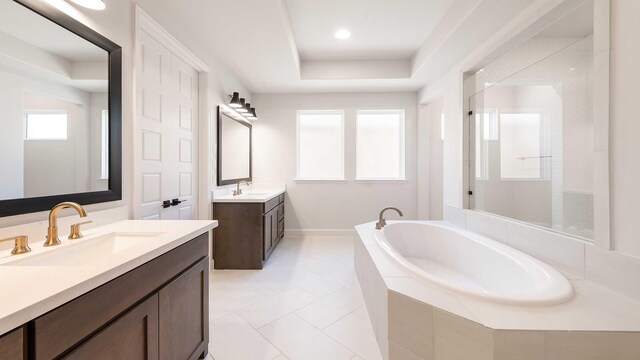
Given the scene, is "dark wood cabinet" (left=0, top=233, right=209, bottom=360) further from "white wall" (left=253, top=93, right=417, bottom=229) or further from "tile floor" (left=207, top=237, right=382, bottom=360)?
"white wall" (left=253, top=93, right=417, bottom=229)

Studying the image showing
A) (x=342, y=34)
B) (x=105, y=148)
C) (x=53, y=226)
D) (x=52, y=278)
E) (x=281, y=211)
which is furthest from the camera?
(x=281, y=211)

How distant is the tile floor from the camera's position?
4.96 ft

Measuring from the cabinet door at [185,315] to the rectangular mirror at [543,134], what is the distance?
7.27 ft

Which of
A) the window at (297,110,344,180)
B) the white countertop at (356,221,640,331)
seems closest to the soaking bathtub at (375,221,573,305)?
the white countertop at (356,221,640,331)

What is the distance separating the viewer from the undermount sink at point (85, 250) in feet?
3.03

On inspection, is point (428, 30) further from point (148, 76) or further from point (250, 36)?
point (148, 76)

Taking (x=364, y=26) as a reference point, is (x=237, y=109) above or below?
below

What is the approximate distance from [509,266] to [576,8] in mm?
1650

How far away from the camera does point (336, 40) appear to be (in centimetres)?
294

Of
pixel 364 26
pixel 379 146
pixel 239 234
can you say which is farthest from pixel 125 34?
pixel 379 146

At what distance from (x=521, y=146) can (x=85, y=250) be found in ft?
10.4

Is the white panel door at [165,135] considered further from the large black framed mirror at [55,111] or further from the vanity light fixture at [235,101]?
the vanity light fixture at [235,101]

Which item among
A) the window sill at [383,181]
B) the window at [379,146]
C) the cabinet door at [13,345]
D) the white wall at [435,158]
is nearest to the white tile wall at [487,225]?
the white wall at [435,158]

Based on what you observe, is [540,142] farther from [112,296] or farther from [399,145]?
[112,296]
